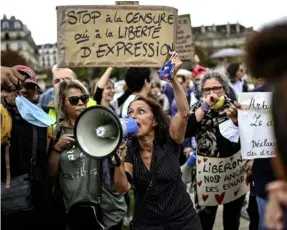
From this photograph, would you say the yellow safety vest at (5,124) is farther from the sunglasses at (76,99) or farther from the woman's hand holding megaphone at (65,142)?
the sunglasses at (76,99)

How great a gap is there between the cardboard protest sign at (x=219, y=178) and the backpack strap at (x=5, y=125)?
1.87 meters

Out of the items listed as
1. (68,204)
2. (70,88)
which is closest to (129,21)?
(70,88)

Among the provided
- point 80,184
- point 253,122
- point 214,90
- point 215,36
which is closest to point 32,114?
point 80,184

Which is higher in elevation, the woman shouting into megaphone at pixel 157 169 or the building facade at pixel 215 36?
the building facade at pixel 215 36

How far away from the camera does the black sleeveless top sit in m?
3.51

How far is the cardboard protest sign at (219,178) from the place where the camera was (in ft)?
15.5

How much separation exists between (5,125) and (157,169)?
915 mm

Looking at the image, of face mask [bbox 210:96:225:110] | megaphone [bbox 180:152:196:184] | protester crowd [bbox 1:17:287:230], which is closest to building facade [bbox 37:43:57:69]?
megaphone [bbox 180:152:196:184]

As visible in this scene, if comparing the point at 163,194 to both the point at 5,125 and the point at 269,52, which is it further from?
the point at 269,52

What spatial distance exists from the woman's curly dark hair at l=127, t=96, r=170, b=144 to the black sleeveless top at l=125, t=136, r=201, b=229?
4 cm

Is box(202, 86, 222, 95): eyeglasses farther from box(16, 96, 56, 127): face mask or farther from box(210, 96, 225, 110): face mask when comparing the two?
box(16, 96, 56, 127): face mask

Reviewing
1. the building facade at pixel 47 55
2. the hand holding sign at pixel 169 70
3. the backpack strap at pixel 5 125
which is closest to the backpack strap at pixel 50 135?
the backpack strap at pixel 5 125

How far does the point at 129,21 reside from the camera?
4.25 metres

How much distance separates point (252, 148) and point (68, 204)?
1.29 metres
